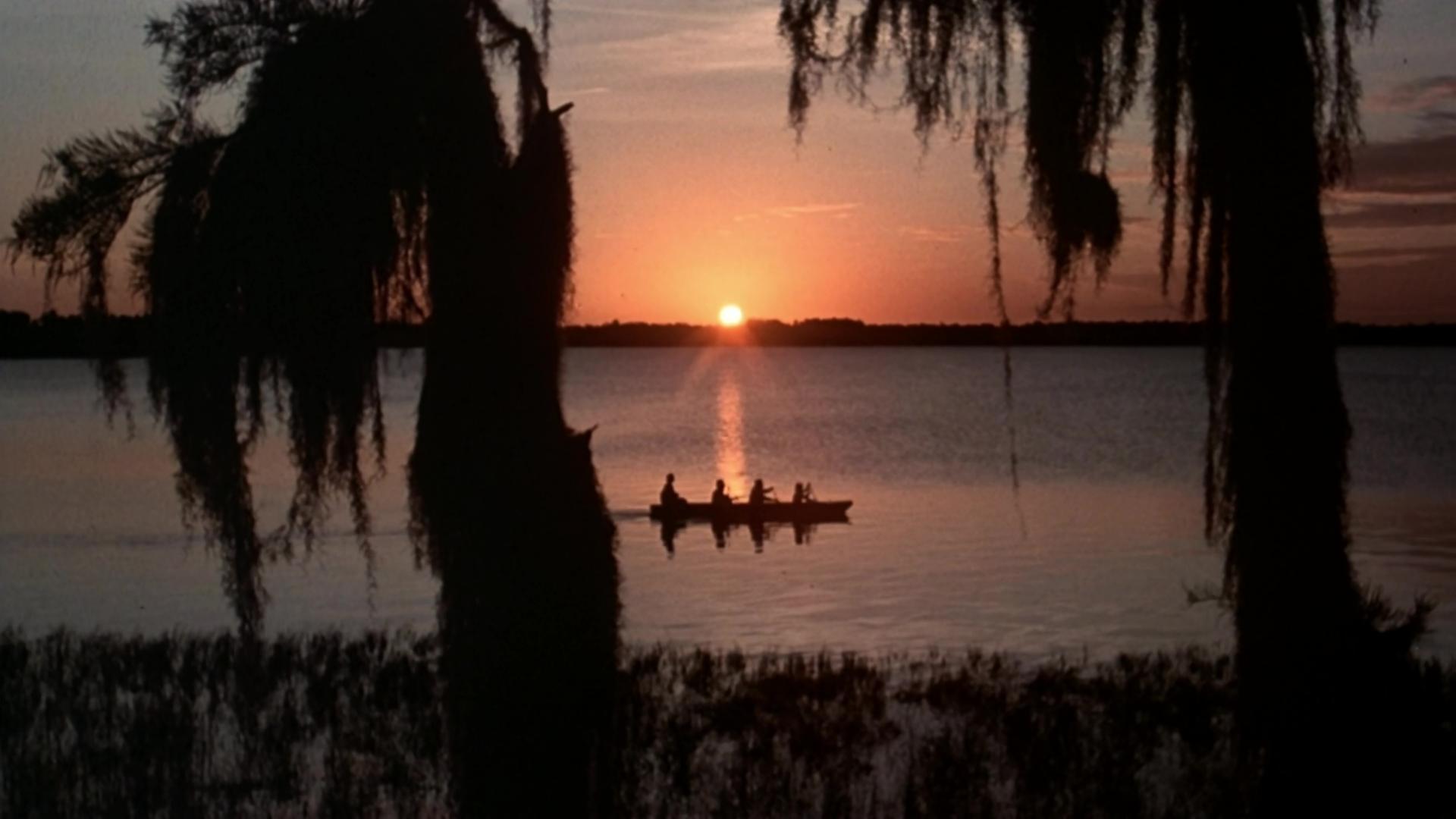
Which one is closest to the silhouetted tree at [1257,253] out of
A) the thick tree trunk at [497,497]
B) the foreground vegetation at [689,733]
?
the foreground vegetation at [689,733]

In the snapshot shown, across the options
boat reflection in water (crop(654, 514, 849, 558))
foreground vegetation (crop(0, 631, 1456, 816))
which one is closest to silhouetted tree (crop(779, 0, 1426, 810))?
foreground vegetation (crop(0, 631, 1456, 816))

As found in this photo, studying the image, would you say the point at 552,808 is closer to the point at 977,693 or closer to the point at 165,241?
the point at 165,241

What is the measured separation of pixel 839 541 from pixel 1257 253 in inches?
1065

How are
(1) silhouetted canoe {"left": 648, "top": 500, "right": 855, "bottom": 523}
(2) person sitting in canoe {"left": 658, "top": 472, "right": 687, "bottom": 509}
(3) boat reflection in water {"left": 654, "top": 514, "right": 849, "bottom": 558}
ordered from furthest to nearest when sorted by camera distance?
(1) silhouetted canoe {"left": 648, "top": 500, "right": 855, "bottom": 523}
(2) person sitting in canoe {"left": 658, "top": 472, "right": 687, "bottom": 509}
(3) boat reflection in water {"left": 654, "top": 514, "right": 849, "bottom": 558}

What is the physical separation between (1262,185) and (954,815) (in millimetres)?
4067

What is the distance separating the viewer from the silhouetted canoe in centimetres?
3384

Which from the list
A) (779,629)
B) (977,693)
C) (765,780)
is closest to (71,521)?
(779,629)

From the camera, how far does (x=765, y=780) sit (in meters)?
9.55

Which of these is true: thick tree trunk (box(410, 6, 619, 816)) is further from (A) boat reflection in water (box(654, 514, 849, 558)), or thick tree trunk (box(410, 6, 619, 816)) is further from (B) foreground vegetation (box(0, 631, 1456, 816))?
(A) boat reflection in water (box(654, 514, 849, 558))

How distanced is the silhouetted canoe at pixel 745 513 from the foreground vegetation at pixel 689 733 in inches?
717

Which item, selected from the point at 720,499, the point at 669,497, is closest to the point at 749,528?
the point at 720,499

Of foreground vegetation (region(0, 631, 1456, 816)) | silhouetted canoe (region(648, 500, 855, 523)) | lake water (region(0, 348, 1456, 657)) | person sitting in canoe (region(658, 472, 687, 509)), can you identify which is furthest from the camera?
silhouetted canoe (region(648, 500, 855, 523))

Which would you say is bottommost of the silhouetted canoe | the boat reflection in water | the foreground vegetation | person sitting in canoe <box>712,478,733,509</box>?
the boat reflection in water

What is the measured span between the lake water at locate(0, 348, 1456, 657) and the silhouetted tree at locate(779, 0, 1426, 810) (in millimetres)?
1938
